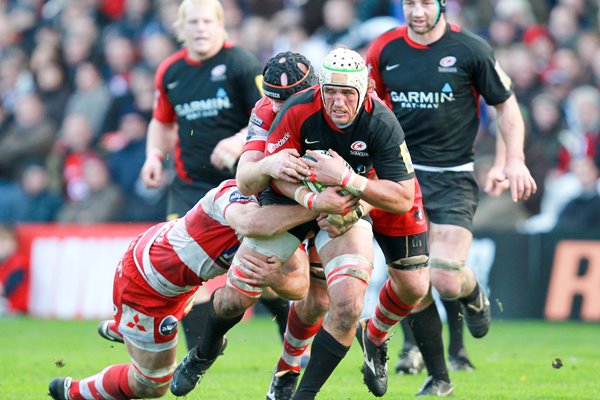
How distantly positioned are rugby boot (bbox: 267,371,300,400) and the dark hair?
6.20ft

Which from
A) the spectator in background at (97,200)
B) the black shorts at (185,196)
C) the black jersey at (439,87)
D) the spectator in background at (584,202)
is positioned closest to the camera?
the black jersey at (439,87)

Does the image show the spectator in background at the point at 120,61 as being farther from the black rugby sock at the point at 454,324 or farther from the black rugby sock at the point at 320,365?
the black rugby sock at the point at 320,365

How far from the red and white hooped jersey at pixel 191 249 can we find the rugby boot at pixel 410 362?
126 inches

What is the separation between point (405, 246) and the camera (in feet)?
27.0

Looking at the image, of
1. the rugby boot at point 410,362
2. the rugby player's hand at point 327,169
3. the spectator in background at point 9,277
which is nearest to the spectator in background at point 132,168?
the spectator in background at point 9,277

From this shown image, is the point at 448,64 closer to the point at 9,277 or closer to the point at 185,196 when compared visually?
the point at 185,196

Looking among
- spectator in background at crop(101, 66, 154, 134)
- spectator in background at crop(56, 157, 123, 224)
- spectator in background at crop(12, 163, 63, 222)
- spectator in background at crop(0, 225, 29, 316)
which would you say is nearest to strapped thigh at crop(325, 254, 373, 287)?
spectator in background at crop(0, 225, 29, 316)

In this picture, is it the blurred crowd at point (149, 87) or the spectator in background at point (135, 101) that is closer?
Result: the blurred crowd at point (149, 87)

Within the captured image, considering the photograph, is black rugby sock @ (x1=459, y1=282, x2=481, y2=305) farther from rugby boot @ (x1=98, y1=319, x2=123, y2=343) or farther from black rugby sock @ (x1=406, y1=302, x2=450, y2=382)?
rugby boot @ (x1=98, y1=319, x2=123, y2=343)

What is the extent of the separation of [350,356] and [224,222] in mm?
4640

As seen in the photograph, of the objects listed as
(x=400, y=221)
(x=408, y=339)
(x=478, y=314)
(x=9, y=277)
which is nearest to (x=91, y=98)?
(x=9, y=277)

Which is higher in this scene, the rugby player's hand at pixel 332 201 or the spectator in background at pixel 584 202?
the rugby player's hand at pixel 332 201

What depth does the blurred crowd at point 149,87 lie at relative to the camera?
16156 millimetres

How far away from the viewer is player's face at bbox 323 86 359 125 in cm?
727
